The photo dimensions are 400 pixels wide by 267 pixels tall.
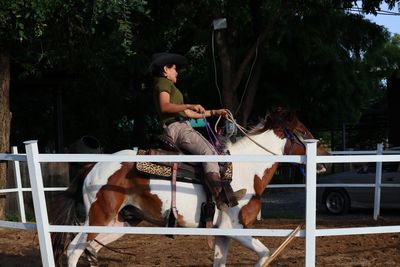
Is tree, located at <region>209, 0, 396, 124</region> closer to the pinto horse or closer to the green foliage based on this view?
the green foliage

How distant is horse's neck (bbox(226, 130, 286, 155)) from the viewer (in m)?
7.11

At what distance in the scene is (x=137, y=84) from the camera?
88.7 ft

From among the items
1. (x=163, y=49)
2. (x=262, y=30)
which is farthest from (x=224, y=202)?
(x=163, y=49)

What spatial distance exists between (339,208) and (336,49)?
782 cm

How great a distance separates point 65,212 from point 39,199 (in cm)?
72

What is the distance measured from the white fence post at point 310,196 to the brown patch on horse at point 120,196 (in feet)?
5.70

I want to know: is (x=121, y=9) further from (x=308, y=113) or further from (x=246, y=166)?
(x=308, y=113)

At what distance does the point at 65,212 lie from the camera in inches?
267

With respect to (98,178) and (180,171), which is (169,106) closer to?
(180,171)

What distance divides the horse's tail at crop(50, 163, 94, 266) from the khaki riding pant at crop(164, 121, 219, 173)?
37.7 inches

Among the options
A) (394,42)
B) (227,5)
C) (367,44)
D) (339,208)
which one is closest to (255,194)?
(227,5)

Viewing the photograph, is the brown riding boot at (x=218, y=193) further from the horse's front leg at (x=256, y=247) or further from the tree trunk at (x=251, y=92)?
the tree trunk at (x=251, y=92)

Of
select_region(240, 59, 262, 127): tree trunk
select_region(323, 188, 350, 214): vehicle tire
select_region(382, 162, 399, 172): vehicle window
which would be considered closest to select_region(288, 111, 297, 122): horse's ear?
select_region(382, 162, 399, 172): vehicle window

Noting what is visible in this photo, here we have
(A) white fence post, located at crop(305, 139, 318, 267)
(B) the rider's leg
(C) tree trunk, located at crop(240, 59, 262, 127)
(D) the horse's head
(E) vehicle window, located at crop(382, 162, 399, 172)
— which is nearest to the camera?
(A) white fence post, located at crop(305, 139, 318, 267)
